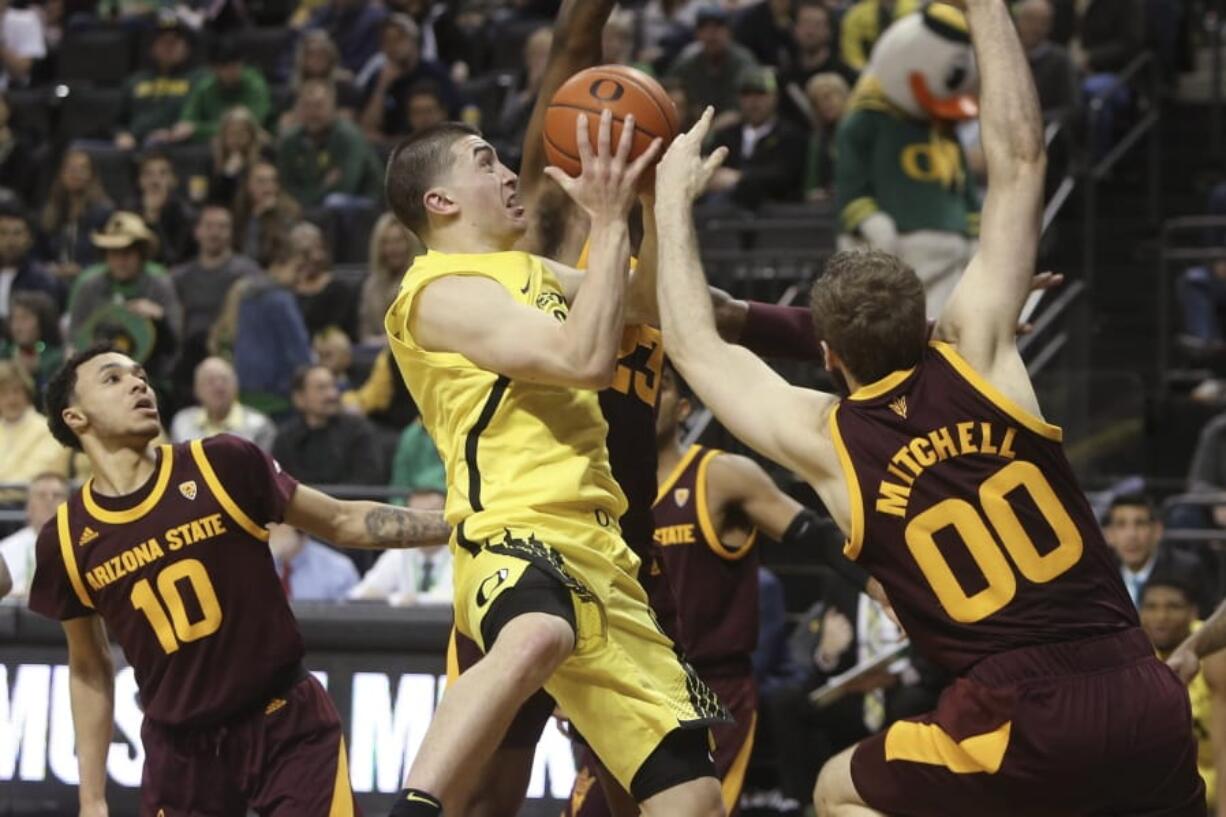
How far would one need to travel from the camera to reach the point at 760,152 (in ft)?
44.3

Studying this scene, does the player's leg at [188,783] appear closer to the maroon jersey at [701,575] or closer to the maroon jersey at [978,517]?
the maroon jersey at [701,575]

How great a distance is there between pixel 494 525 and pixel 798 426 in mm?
770

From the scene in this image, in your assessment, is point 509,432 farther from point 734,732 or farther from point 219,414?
point 219,414

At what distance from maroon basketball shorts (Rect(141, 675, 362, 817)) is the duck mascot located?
5403mm

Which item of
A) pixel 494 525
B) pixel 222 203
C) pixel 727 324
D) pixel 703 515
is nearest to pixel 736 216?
pixel 222 203

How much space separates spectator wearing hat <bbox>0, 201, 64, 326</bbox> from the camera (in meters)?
14.1

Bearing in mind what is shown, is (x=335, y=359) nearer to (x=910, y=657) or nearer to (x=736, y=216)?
(x=736, y=216)

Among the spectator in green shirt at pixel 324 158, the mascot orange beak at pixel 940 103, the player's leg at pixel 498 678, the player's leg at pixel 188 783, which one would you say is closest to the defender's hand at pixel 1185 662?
the player's leg at pixel 498 678

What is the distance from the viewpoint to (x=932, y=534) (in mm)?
4977

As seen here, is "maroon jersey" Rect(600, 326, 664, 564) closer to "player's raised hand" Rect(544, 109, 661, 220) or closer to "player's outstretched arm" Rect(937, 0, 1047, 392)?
"player's raised hand" Rect(544, 109, 661, 220)

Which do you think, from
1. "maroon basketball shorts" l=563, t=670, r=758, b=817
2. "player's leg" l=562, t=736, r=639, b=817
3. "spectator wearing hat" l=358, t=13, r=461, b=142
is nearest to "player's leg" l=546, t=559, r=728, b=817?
"player's leg" l=562, t=736, r=639, b=817

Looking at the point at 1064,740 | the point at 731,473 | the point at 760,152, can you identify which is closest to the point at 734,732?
the point at 731,473

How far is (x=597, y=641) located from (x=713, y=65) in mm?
9567

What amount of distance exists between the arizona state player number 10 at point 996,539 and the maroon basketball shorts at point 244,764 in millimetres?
1973
